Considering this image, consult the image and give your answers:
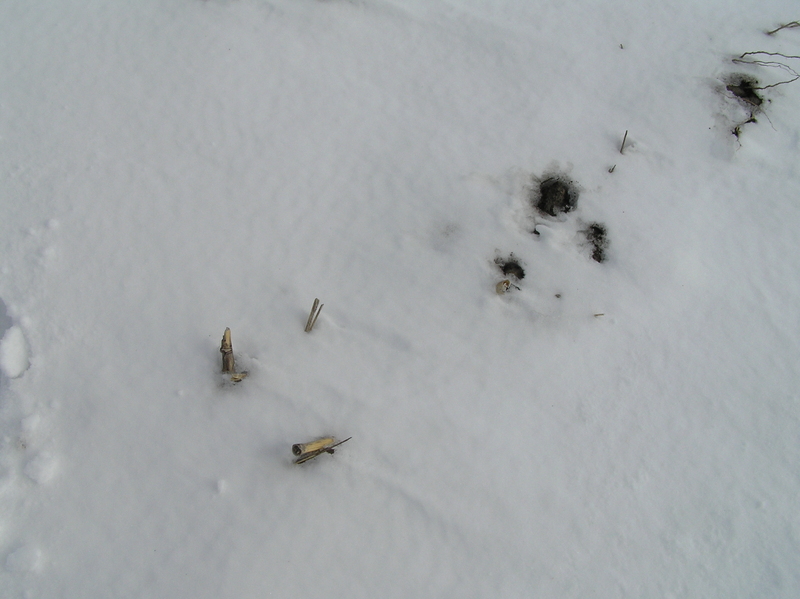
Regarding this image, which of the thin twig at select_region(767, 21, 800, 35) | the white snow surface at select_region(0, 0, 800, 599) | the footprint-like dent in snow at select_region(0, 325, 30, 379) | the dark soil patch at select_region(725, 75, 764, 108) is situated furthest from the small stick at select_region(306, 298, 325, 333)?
the thin twig at select_region(767, 21, 800, 35)

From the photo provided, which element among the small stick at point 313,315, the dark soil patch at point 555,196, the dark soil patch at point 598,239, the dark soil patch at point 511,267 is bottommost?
the small stick at point 313,315

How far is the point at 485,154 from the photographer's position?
3.52m

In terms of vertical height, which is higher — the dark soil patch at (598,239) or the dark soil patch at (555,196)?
the dark soil patch at (555,196)

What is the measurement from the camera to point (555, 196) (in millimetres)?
3406

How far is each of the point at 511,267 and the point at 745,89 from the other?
2.34 meters

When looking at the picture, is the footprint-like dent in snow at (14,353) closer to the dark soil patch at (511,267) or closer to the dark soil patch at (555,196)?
the dark soil patch at (511,267)

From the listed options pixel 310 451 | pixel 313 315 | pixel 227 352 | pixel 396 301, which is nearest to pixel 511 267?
pixel 396 301

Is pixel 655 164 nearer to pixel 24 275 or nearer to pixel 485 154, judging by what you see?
pixel 485 154

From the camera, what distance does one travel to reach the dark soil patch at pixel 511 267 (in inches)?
128

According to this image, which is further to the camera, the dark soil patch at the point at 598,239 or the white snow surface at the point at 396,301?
the dark soil patch at the point at 598,239

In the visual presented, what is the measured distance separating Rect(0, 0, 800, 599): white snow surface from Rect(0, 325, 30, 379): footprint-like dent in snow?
0.02 m

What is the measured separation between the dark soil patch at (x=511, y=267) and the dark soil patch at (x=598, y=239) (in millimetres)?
501

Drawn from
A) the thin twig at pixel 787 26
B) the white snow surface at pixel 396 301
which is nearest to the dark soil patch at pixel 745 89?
the white snow surface at pixel 396 301

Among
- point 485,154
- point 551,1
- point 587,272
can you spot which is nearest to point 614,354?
point 587,272
